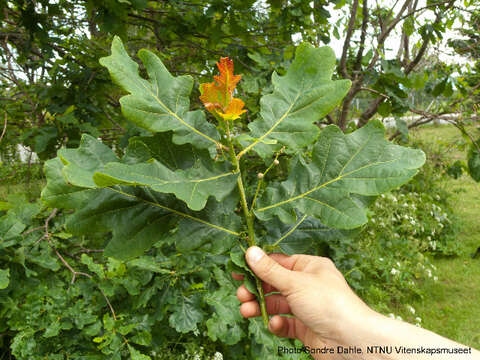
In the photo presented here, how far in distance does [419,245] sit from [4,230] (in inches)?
189

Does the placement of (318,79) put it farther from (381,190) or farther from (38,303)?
(38,303)

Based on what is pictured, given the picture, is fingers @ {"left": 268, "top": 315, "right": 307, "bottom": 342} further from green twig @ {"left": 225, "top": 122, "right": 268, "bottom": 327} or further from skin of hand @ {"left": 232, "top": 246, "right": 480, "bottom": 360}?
green twig @ {"left": 225, "top": 122, "right": 268, "bottom": 327}

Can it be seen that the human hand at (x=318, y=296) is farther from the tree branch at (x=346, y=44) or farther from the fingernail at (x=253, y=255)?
the tree branch at (x=346, y=44)

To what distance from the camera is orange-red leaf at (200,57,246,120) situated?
816mm

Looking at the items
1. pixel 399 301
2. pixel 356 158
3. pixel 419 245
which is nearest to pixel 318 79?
pixel 356 158

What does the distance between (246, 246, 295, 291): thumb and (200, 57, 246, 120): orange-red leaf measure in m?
0.42

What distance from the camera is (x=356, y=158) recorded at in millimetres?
898

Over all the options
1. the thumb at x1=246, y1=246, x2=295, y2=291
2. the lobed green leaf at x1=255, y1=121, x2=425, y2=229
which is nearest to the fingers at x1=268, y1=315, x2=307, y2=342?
the thumb at x1=246, y1=246, x2=295, y2=291

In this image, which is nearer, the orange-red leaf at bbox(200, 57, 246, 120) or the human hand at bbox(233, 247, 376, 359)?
the orange-red leaf at bbox(200, 57, 246, 120)

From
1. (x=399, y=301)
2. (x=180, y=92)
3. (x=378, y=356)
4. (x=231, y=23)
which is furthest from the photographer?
(x=399, y=301)

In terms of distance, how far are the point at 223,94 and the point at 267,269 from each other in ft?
1.86

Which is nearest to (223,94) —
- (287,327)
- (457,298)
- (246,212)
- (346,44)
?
(246,212)

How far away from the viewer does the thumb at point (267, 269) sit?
0.96 meters

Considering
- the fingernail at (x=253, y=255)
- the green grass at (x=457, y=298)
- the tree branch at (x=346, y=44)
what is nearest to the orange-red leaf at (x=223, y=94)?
the fingernail at (x=253, y=255)
